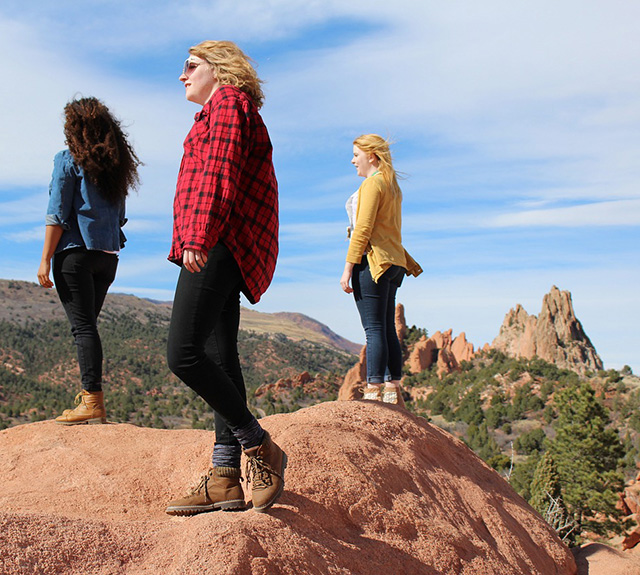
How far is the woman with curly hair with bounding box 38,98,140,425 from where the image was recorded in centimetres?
461

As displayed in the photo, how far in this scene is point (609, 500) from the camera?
30000 mm

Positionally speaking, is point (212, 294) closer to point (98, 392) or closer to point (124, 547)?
point (124, 547)

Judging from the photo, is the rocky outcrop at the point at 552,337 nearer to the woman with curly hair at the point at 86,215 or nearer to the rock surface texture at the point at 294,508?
the rock surface texture at the point at 294,508

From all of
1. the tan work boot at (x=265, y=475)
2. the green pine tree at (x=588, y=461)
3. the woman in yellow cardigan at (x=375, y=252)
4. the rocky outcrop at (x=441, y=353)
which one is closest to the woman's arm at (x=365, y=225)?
the woman in yellow cardigan at (x=375, y=252)

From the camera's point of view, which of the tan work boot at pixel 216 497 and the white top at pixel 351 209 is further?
the white top at pixel 351 209

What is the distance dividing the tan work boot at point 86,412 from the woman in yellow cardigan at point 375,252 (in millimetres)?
2117

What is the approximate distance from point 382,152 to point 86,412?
10.1ft

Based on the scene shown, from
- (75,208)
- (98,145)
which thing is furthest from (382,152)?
(75,208)

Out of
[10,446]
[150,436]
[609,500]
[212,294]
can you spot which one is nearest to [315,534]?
[212,294]

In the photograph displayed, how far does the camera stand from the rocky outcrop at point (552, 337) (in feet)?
237

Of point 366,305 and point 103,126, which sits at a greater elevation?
point 103,126

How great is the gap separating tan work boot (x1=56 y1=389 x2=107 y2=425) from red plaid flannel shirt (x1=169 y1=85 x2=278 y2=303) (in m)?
2.45

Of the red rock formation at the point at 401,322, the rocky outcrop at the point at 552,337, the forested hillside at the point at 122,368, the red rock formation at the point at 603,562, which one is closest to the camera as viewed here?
the red rock formation at the point at 603,562

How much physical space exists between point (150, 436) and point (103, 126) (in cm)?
233
